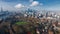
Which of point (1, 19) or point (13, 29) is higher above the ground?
point (1, 19)

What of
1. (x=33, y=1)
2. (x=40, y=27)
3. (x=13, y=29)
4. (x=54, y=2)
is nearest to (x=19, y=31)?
(x=13, y=29)

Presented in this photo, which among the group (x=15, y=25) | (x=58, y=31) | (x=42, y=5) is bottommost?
(x=58, y=31)

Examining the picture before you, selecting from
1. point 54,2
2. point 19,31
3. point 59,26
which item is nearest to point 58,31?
point 59,26

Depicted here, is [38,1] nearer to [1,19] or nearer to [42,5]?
[42,5]

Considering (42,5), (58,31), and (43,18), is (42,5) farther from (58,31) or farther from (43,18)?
(58,31)

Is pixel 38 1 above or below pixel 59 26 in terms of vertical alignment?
above

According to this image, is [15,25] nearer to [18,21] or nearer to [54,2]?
[18,21]
